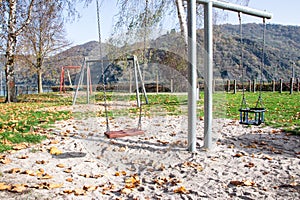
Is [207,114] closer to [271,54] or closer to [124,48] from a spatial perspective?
[124,48]

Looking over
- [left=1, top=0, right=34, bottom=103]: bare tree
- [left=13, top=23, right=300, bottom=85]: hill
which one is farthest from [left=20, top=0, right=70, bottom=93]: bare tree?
[left=1, top=0, right=34, bottom=103]: bare tree

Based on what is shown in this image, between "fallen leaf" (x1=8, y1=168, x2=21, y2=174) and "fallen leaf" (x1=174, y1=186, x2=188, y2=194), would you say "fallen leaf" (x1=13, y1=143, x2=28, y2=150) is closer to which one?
"fallen leaf" (x1=8, y1=168, x2=21, y2=174)

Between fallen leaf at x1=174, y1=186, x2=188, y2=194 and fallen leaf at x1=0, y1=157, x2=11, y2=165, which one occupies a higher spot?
fallen leaf at x1=0, y1=157, x2=11, y2=165

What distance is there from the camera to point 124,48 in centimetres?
842

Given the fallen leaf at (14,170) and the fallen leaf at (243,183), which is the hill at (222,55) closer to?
the fallen leaf at (243,183)

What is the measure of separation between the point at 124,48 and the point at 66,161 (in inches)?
211

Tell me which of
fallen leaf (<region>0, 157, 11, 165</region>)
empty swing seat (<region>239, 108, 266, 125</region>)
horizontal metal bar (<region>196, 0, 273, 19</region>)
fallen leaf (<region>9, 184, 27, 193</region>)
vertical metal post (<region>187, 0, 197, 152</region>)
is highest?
horizontal metal bar (<region>196, 0, 273, 19</region>)

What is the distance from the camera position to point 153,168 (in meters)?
3.37

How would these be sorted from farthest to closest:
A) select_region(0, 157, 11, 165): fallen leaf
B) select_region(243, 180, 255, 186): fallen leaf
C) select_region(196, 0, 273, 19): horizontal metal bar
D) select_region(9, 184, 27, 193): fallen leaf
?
1. select_region(196, 0, 273, 19): horizontal metal bar
2. select_region(0, 157, 11, 165): fallen leaf
3. select_region(243, 180, 255, 186): fallen leaf
4. select_region(9, 184, 27, 193): fallen leaf

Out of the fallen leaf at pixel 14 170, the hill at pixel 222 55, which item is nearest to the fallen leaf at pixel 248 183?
the hill at pixel 222 55

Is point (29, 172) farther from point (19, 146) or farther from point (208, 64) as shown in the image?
point (208, 64)

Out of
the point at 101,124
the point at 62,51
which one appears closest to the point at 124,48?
the point at 101,124

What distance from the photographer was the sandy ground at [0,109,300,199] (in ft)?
8.87

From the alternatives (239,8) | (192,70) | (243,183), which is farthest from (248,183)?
(239,8)
